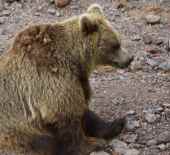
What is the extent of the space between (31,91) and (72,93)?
35 cm

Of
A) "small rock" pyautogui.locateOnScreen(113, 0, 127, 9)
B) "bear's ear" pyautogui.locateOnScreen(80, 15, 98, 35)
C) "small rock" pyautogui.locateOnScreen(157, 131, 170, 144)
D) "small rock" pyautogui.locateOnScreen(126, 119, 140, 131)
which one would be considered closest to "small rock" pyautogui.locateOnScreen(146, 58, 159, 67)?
"small rock" pyautogui.locateOnScreen(126, 119, 140, 131)

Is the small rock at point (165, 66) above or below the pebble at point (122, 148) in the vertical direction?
above

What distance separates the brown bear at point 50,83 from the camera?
14.9ft

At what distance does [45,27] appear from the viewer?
15.1ft

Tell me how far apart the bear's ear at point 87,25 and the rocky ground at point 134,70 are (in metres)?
1.19

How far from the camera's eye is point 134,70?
6297mm

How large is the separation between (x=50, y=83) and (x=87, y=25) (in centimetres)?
59

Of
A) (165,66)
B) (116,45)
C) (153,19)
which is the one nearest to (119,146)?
(116,45)

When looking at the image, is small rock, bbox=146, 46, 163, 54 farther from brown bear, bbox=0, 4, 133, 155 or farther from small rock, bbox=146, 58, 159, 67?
brown bear, bbox=0, 4, 133, 155

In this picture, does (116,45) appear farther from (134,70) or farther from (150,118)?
(134,70)

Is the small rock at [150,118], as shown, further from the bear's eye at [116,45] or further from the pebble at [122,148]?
the bear's eye at [116,45]

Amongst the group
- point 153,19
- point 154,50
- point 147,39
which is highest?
point 153,19

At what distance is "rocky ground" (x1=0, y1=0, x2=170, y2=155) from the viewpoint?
5.30m

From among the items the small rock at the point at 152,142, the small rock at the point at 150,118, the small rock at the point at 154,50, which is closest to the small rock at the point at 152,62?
the small rock at the point at 154,50
